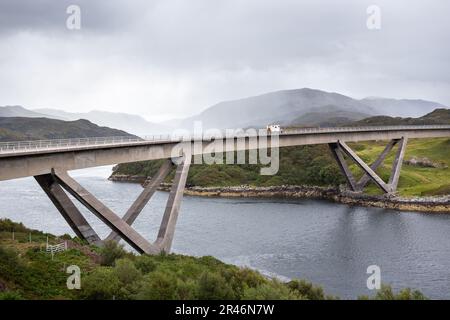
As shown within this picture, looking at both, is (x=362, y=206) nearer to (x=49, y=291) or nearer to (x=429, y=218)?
(x=429, y=218)

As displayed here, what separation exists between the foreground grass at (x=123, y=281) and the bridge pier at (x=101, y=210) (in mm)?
2063

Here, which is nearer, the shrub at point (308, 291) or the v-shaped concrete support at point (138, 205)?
the shrub at point (308, 291)

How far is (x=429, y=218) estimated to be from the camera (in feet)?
236

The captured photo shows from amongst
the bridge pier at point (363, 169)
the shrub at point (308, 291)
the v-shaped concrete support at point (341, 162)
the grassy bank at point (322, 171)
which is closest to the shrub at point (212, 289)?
the shrub at point (308, 291)

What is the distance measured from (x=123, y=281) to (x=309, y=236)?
125 ft

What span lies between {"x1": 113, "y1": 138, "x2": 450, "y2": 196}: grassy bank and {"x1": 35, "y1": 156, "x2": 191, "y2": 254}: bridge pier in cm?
6012

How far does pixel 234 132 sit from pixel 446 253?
30892mm

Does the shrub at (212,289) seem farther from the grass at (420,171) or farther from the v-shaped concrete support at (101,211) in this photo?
the grass at (420,171)

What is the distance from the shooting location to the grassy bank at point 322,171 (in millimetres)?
96250

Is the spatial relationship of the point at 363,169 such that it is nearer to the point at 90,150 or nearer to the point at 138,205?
the point at 138,205

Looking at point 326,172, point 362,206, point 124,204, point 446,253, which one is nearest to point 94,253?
point 446,253

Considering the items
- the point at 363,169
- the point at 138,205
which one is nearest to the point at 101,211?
the point at 138,205

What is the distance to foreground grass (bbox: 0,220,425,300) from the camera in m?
24.2

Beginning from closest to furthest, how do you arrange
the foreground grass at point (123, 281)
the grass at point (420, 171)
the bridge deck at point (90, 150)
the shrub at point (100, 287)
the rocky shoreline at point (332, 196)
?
the foreground grass at point (123, 281)
the shrub at point (100, 287)
the bridge deck at point (90, 150)
the rocky shoreline at point (332, 196)
the grass at point (420, 171)
